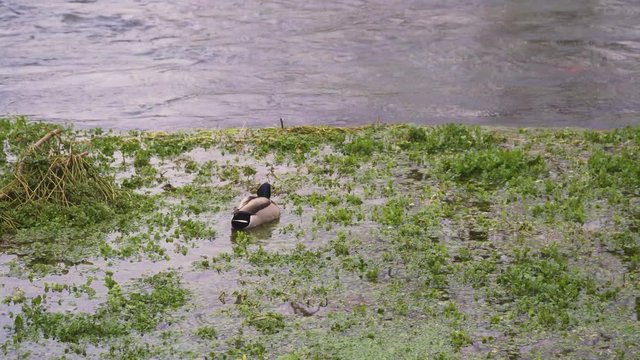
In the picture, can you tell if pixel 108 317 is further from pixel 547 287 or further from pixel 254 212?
pixel 547 287

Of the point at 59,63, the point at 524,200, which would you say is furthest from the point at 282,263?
the point at 59,63

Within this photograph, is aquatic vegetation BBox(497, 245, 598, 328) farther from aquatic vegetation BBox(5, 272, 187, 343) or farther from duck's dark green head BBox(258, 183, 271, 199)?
aquatic vegetation BBox(5, 272, 187, 343)

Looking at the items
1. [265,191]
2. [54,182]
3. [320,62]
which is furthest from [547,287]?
[320,62]

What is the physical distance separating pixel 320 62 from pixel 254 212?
8.94m

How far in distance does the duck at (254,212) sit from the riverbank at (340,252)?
118mm

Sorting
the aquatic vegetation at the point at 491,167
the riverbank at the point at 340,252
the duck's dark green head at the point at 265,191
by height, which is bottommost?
the riverbank at the point at 340,252

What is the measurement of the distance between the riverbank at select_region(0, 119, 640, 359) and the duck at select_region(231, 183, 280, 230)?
12cm

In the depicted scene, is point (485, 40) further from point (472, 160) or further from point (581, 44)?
point (472, 160)

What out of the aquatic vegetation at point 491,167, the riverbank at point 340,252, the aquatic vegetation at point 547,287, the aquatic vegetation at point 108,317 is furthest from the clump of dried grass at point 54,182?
the aquatic vegetation at point 547,287

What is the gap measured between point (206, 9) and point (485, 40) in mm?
6570

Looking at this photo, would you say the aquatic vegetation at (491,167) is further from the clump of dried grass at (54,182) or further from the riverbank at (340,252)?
the clump of dried grass at (54,182)

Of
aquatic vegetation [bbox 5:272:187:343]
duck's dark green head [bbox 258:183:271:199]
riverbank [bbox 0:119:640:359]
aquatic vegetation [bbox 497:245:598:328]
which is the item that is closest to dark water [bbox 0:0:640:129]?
riverbank [bbox 0:119:640:359]

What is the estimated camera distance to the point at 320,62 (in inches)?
712

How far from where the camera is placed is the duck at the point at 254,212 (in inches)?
372
